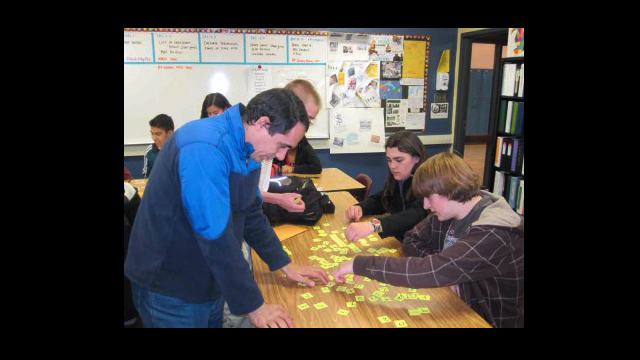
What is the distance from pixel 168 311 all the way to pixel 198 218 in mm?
475

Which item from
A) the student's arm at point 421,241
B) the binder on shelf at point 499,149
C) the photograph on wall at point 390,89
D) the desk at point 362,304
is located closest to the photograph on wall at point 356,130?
the photograph on wall at point 390,89

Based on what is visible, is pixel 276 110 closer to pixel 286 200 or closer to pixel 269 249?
pixel 269 249

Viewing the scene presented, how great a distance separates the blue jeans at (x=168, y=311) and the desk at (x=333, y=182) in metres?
2.39

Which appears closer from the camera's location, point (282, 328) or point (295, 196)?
point (282, 328)

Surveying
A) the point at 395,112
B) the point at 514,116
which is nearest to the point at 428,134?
the point at 395,112

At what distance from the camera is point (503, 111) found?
5570 millimetres

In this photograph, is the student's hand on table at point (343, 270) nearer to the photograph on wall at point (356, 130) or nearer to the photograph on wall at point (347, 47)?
the photograph on wall at point (356, 130)

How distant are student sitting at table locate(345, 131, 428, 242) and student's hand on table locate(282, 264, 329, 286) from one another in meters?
0.46

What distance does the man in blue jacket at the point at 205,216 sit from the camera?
1.26 m

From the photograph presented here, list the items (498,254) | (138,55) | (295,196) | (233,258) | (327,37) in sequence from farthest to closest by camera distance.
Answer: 1. (327,37)
2. (138,55)
3. (295,196)
4. (498,254)
5. (233,258)

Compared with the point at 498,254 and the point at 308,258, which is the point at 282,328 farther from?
the point at 498,254

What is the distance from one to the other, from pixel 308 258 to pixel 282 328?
2.46 feet

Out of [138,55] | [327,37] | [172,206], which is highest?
→ [327,37]
